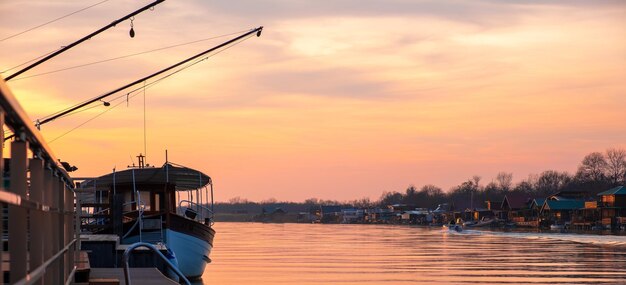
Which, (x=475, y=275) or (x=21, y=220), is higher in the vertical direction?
(x=21, y=220)

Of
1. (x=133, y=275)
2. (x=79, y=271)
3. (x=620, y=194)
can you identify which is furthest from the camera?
(x=620, y=194)

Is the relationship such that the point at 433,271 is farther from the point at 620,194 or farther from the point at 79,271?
the point at 620,194

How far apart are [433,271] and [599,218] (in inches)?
4771

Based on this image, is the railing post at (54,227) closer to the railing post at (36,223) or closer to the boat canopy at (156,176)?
the railing post at (36,223)

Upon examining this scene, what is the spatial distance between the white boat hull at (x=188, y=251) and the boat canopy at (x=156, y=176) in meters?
2.26

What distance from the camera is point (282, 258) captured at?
62719 millimetres

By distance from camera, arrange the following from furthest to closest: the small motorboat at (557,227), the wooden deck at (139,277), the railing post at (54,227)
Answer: the small motorboat at (557,227) < the wooden deck at (139,277) < the railing post at (54,227)

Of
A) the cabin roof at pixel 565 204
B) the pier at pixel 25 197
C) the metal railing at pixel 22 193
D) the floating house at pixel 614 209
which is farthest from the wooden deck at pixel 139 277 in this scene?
the cabin roof at pixel 565 204

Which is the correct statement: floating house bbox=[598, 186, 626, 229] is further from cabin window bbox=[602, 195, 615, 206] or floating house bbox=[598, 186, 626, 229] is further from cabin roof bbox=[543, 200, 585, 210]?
cabin roof bbox=[543, 200, 585, 210]

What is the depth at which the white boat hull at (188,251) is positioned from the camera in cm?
3475

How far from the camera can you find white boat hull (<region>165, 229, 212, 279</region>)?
34.8m

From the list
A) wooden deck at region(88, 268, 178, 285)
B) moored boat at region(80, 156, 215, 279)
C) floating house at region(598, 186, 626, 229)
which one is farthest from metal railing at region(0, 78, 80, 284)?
floating house at region(598, 186, 626, 229)

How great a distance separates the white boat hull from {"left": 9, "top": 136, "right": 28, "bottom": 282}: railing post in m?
29.4

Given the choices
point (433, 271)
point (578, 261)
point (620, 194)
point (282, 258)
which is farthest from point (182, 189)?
point (620, 194)
